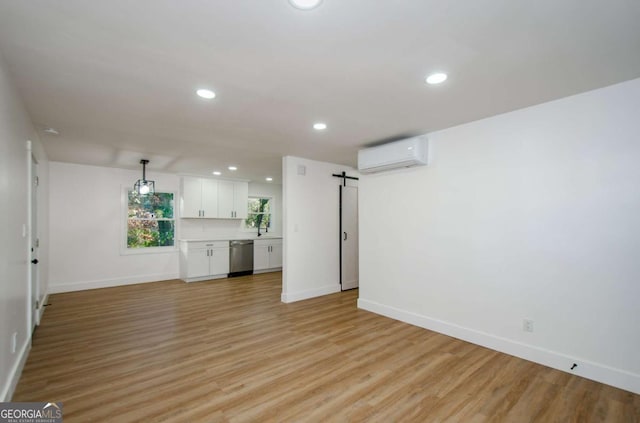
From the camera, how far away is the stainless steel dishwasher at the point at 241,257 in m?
7.03

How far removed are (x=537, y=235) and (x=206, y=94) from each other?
3.29 metres

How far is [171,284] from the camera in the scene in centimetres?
628

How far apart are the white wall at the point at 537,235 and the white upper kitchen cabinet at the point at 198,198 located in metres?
4.79

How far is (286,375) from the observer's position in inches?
103

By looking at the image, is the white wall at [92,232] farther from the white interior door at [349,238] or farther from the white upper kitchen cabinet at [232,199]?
the white interior door at [349,238]

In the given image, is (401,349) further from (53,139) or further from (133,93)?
(53,139)

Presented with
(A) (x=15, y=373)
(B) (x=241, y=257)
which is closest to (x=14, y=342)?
(A) (x=15, y=373)

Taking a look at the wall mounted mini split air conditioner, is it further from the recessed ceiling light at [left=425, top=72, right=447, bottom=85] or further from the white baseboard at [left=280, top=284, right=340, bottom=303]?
A: the white baseboard at [left=280, top=284, right=340, bottom=303]

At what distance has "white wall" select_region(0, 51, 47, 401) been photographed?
207 centimetres

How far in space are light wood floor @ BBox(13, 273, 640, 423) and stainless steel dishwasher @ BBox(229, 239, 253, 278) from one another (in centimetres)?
281

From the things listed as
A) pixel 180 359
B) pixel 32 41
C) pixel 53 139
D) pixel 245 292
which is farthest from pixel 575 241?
pixel 53 139

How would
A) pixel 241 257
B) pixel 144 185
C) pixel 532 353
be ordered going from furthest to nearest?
pixel 241 257, pixel 144 185, pixel 532 353

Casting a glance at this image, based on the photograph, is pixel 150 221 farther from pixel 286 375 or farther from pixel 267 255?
pixel 286 375

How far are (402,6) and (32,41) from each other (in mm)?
2198
